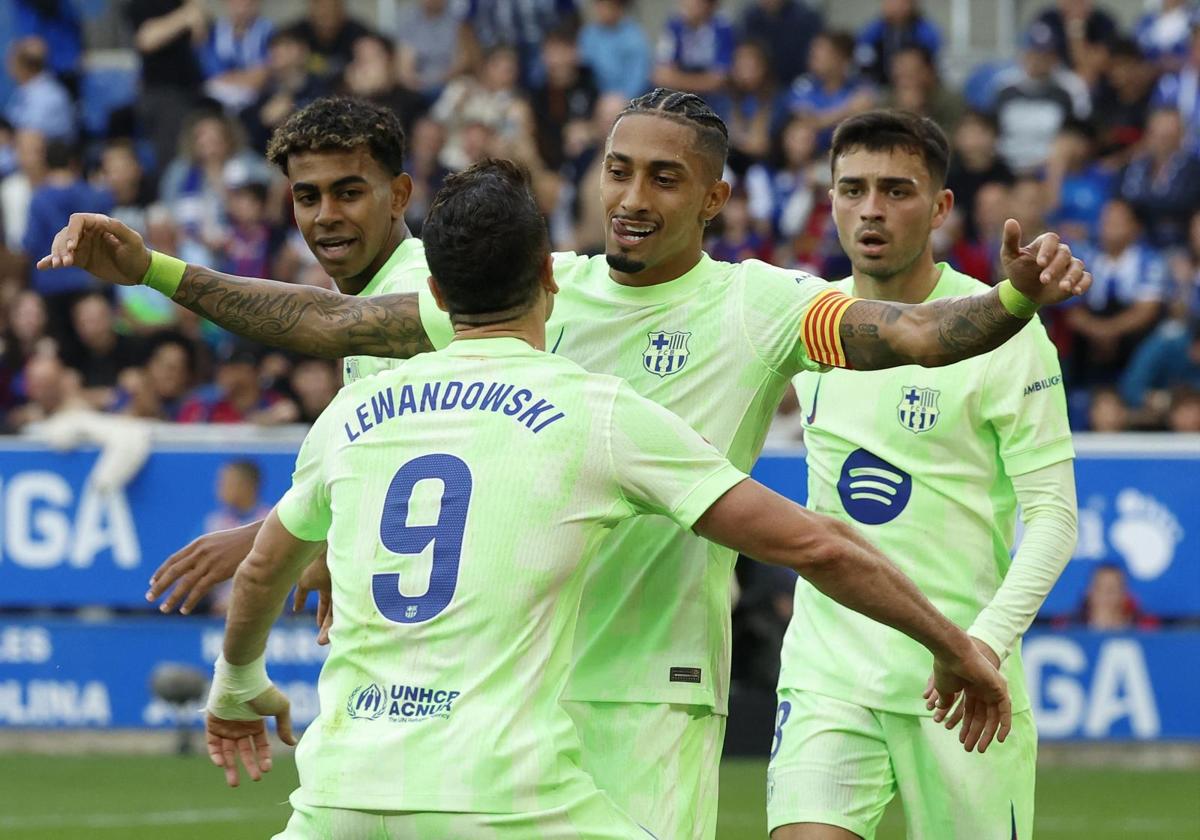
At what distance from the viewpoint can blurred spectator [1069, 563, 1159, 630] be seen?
13.3 m

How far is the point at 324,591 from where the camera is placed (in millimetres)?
6387

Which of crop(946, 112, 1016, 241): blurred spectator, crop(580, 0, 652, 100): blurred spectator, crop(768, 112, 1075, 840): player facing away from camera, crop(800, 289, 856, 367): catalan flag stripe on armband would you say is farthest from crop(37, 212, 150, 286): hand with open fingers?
crop(580, 0, 652, 100): blurred spectator

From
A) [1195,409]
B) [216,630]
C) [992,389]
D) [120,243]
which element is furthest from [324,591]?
[1195,409]

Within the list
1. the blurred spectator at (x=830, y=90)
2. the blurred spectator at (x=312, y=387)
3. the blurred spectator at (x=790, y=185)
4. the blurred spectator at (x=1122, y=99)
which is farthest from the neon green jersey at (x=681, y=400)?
the blurred spectator at (x=1122, y=99)

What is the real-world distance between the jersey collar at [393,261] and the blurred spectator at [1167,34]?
11286 millimetres

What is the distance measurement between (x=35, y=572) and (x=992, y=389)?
893 centimetres

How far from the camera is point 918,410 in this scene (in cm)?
656

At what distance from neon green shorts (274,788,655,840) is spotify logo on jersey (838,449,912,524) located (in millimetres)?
2375

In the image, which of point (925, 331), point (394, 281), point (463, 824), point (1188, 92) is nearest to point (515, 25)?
point (1188, 92)

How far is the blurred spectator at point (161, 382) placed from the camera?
14.7 metres

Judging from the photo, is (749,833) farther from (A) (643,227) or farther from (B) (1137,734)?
(A) (643,227)

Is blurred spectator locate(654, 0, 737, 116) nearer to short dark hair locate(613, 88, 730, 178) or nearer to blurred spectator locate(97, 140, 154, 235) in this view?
blurred spectator locate(97, 140, 154, 235)

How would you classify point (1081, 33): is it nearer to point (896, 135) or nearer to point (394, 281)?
point (896, 135)

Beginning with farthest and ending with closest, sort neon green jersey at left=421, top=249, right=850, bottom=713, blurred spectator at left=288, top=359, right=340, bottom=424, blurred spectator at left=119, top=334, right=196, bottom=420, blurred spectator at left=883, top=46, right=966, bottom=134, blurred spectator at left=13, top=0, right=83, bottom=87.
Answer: blurred spectator at left=13, top=0, right=83, bottom=87, blurred spectator at left=883, top=46, right=966, bottom=134, blurred spectator at left=119, top=334, right=196, bottom=420, blurred spectator at left=288, top=359, right=340, bottom=424, neon green jersey at left=421, top=249, right=850, bottom=713
